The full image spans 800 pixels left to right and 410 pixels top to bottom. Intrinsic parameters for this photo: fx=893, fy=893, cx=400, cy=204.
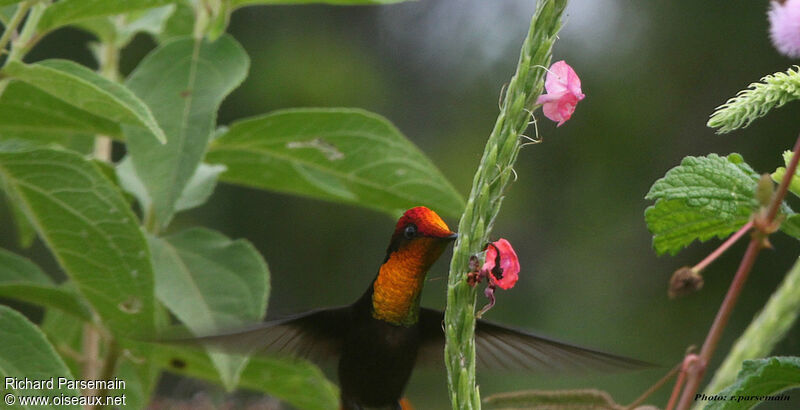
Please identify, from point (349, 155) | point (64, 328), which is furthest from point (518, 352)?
point (64, 328)

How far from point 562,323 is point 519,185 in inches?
24.2

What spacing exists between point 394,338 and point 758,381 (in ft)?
1.50

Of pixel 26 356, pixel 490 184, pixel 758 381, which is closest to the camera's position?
pixel 490 184

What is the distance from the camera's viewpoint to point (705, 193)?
30.6 inches

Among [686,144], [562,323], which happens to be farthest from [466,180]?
[686,144]

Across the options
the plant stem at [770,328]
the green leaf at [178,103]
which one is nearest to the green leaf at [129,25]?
the green leaf at [178,103]

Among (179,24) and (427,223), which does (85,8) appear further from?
(427,223)

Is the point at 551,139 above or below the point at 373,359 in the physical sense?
below

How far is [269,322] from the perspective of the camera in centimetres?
102

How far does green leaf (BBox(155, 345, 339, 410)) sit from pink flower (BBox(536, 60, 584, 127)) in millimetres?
775

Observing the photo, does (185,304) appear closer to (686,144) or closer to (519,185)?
(519,185)

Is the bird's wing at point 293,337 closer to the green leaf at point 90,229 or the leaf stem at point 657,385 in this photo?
the green leaf at point 90,229

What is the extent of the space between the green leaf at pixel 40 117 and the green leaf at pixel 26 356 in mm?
→ 348

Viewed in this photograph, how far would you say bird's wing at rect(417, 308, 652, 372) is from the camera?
0.91 meters
